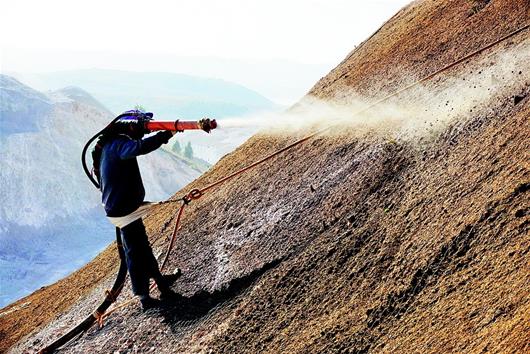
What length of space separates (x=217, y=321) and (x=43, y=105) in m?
85.4

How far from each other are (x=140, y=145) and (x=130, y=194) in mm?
829

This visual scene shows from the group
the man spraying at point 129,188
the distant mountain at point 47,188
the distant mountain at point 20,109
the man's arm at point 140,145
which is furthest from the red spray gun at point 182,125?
the distant mountain at point 20,109

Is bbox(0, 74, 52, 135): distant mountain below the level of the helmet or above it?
above

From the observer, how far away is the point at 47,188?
78.9 meters

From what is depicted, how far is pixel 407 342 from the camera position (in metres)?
4.95

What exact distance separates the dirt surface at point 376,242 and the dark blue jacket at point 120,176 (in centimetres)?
139

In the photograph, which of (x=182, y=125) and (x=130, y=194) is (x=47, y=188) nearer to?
(x=130, y=194)

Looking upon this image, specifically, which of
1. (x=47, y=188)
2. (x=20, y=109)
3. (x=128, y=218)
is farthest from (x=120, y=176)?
(x=20, y=109)

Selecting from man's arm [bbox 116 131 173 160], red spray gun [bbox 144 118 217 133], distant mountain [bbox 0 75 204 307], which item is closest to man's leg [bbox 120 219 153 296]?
man's arm [bbox 116 131 173 160]

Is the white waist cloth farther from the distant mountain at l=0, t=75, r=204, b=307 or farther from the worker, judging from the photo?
the distant mountain at l=0, t=75, r=204, b=307

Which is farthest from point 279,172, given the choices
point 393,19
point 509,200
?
point 393,19

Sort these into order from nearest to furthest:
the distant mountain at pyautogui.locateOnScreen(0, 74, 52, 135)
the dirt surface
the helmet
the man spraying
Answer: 1. the dirt surface
2. the man spraying
3. the helmet
4. the distant mountain at pyautogui.locateOnScreen(0, 74, 52, 135)

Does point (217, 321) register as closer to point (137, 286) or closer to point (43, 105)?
point (137, 286)

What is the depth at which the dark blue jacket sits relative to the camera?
6.93 metres
